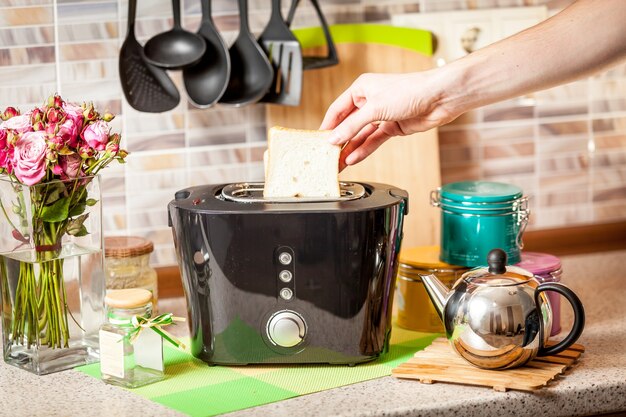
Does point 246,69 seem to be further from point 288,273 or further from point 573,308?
point 573,308

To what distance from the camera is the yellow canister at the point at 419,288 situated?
1.55 m

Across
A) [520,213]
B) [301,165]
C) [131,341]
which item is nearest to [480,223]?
[520,213]

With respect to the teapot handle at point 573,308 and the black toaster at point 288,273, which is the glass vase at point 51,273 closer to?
the black toaster at point 288,273

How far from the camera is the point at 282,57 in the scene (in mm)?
1731

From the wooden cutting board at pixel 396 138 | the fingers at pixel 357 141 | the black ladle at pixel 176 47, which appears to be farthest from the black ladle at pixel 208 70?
the fingers at pixel 357 141

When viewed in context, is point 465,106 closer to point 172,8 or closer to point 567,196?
point 172,8

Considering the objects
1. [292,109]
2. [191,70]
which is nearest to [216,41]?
[191,70]

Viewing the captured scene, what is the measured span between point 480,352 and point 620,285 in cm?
62

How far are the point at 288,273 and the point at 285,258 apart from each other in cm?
2

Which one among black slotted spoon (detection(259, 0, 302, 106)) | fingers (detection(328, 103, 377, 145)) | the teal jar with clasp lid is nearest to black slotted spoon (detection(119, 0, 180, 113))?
black slotted spoon (detection(259, 0, 302, 106))

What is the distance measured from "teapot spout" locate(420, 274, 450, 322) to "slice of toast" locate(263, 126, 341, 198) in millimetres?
173

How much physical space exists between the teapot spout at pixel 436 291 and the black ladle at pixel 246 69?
48cm

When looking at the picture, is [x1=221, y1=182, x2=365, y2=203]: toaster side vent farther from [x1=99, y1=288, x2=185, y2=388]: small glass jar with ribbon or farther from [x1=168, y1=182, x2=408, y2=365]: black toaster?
[x1=99, y1=288, x2=185, y2=388]: small glass jar with ribbon

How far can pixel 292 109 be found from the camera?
5.97 ft
